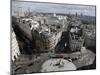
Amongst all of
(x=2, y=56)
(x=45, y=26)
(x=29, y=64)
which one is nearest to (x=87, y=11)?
(x=45, y=26)

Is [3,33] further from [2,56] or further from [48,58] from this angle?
[48,58]

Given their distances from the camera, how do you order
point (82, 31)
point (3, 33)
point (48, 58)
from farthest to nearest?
point (82, 31), point (48, 58), point (3, 33)

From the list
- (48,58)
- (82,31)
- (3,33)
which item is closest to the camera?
(3,33)

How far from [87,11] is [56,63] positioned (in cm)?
78

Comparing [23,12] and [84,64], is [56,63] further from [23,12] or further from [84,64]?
[23,12]

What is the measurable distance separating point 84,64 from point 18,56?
2.79ft

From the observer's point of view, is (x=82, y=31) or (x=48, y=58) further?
(x=82, y=31)

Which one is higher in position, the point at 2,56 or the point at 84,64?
the point at 2,56

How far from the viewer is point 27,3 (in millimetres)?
2217

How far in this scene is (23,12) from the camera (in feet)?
7.22

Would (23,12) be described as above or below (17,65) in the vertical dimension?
above

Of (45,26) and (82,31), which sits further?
(82,31)

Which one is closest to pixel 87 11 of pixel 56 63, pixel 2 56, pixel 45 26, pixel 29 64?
pixel 45 26

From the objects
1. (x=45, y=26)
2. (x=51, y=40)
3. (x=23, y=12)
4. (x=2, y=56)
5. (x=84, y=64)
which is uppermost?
(x=23, y=12)
